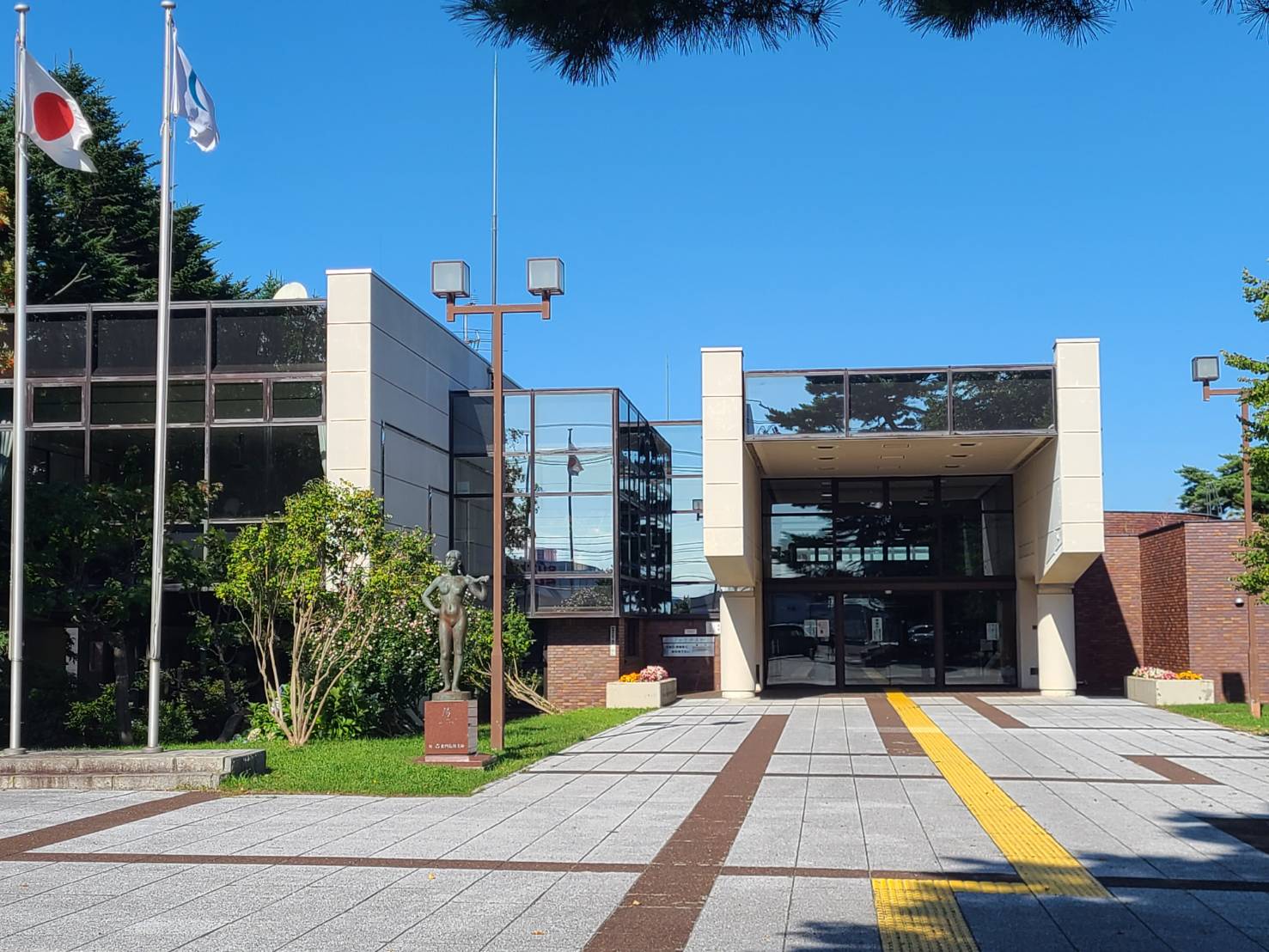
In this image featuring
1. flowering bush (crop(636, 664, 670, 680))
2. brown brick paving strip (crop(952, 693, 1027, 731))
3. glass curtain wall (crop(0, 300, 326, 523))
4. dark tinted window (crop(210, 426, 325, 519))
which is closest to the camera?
brown brick paving strip (crop(952, 693, 1027, 731))

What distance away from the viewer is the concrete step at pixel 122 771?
47.6ft

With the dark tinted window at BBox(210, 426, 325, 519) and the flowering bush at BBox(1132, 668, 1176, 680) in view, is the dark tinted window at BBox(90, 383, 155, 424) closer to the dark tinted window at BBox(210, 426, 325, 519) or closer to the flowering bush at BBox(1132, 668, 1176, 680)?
the dark tinted window at BBox(210, 426, 325, 519)

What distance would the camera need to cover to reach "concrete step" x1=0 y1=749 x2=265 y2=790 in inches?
571

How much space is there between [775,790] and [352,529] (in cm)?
910

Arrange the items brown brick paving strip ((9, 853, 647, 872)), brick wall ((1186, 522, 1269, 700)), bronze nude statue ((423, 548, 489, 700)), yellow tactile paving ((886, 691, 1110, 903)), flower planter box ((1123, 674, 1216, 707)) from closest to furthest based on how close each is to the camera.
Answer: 1. yellow tactile paving ((886, 691, 1110, 903))
2. brown brick paving strip ((9, 853, 647, 872))
3. bronze nude statue ((423, 548, 489, 700))
4. flower planter box ((1123, 674, 1216, 707))
5. brick wall ((1186, 522, 1269, 700))

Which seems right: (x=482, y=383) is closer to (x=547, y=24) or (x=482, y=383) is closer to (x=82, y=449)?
(x=82, y=449)

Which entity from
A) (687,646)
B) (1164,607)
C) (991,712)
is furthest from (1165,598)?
(687,646)


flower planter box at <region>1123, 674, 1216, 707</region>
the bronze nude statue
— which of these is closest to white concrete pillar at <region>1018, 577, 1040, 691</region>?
flower planter box at <region>1123, 674, 1216, 707</region>

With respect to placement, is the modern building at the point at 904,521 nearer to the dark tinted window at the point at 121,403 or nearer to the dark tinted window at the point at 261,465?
the dark tinted window at the point at 261,465

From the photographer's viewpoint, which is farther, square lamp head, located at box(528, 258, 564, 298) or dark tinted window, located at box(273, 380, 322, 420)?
dark tinted window, located at box(273, 380, 322, 420)

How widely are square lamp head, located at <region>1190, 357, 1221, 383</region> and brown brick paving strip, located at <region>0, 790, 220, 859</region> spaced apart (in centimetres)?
1883

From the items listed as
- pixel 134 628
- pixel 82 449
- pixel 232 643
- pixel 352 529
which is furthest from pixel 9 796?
pixel 82 449

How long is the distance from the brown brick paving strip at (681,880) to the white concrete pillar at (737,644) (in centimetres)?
1621

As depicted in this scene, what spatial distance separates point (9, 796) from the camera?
14.0 metres
